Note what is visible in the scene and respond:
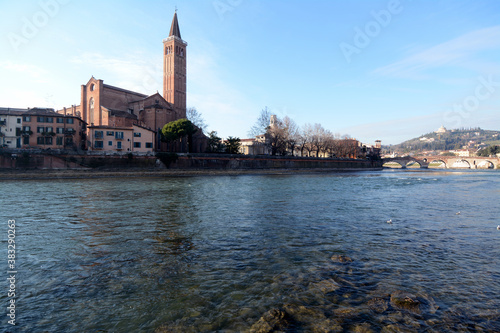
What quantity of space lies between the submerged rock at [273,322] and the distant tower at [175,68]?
80.8 metres

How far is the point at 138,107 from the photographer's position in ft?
235

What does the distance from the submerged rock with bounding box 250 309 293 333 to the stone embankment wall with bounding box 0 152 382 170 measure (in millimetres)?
50178

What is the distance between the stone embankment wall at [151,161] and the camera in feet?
139

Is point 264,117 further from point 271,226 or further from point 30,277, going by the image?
point 30,277

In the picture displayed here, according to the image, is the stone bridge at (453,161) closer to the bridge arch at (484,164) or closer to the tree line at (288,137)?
the bridge arch at (484,164)

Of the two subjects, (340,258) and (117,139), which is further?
(117,139)

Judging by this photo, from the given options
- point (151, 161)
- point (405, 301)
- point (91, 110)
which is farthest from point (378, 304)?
point (91, 110)

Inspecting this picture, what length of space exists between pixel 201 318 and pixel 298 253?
4.08 m

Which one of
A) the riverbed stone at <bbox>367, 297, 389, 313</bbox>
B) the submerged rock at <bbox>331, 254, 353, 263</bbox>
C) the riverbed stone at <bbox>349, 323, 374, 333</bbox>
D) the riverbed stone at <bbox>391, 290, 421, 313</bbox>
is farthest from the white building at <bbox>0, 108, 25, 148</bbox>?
the riverbed stone at <bbox>391, 290, 421, 313</bbox>

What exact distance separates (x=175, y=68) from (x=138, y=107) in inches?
670

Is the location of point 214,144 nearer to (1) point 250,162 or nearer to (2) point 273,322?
(1) point 250,162

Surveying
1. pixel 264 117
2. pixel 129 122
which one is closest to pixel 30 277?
pixel 129 122

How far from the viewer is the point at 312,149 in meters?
91.1

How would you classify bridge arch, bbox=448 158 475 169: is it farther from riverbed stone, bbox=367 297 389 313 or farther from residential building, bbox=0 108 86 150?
riverbed stone, bbox=367 297 389 313
